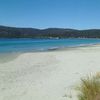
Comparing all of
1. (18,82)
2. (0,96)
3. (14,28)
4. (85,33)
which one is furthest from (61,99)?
(85,33)

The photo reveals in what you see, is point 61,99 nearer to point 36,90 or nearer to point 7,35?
point 36,90

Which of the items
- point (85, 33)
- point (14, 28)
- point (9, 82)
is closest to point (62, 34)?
point (85, 33)

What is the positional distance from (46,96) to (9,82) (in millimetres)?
2585

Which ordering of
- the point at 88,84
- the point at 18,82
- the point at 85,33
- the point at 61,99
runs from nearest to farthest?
the point at 88,84 → the point at 61,99 → the point at 18,82 → the point at 85,33

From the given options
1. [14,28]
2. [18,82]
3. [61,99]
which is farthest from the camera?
[14,28]

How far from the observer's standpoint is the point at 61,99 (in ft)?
20.6

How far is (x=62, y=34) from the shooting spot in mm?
186375

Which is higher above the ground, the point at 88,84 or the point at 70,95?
the point at 88,84

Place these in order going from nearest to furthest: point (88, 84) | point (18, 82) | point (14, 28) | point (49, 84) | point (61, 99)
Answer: point (88, 84) → point (61, 99) → point (49, 84) → point (18, 82) → point (14, 28)

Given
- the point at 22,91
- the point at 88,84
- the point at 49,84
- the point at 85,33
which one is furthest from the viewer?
the point at 85,33

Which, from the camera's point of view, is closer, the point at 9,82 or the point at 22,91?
the point at 22,91

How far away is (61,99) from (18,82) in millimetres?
2924

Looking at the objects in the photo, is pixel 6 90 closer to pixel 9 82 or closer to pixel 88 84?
pixel 9 82

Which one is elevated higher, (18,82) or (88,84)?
(88,84)
